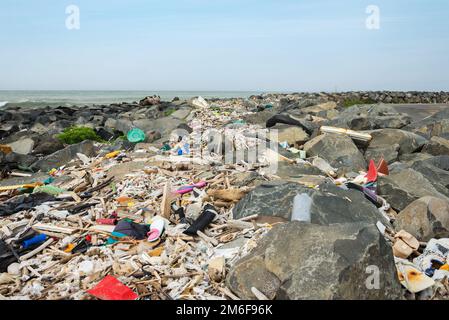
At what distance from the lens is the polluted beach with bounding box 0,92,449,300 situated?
3.59 meters

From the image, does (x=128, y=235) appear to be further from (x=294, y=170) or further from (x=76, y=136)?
(x=76, y=136)

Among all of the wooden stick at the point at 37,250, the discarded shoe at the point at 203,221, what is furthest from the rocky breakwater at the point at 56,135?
the discarded shoe at the point at 203,221

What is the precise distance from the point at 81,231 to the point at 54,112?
2074cm

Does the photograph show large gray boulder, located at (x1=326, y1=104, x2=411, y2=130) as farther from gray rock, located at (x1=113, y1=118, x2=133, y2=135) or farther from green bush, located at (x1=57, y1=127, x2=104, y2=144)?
green bush, located at (x1=57, y1=127, x2=104, y2=144)

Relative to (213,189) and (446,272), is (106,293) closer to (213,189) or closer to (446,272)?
(213,189)

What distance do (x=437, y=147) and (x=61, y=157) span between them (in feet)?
33.9

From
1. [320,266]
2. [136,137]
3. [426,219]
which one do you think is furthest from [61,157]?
[426,219]

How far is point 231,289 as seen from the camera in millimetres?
3773

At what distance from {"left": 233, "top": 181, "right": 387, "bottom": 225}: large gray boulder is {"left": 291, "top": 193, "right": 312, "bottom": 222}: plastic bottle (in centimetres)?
7

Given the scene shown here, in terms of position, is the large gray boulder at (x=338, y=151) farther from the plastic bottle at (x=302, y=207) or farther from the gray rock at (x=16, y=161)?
the gray rock at (x=16, y=161)

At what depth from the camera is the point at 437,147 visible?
392 inches

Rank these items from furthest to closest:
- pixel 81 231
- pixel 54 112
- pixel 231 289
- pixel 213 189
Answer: pixel 54 112 → pixel 213 189 → pixel 81 231 → pixel 231 289
